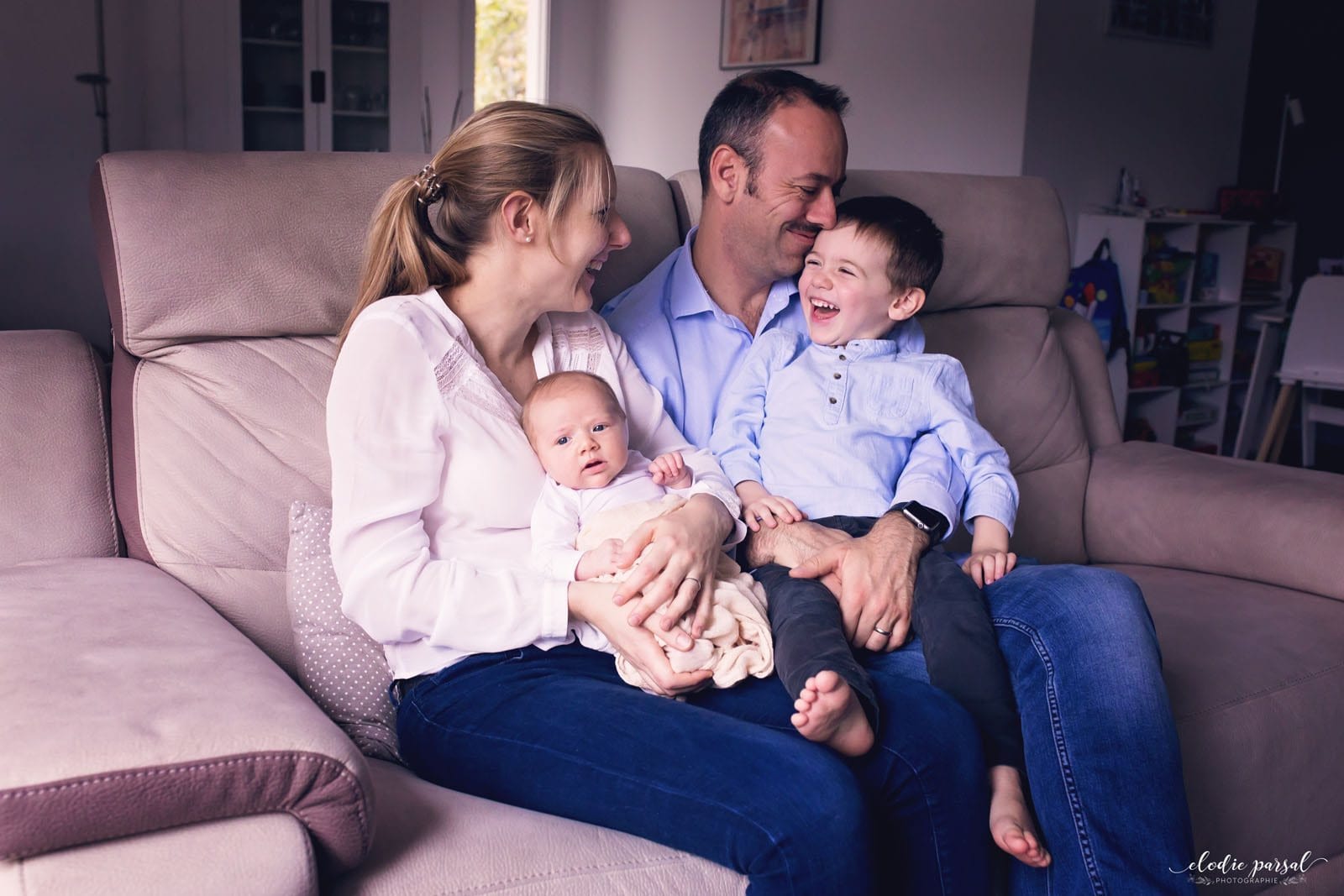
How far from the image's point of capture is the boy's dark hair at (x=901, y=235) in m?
1.72

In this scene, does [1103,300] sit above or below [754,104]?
below

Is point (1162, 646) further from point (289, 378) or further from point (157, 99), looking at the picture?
point (157, 99)

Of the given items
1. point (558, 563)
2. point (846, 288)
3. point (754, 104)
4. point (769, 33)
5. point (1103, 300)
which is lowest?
point (558, 563)

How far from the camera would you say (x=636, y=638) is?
130 cm

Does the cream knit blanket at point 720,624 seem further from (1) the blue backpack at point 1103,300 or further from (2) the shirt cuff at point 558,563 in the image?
(1) the blue backpack at point 1103,300

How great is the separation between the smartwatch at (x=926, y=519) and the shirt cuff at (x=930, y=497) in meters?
0.01

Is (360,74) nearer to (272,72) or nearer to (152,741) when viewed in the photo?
(272,72)

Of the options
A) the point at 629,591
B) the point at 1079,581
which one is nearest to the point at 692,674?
the point at 629,591


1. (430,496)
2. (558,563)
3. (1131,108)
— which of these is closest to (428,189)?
(430,496)

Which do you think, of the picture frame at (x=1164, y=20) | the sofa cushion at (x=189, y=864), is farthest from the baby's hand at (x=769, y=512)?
the picture frame at (x=1164, y=20)

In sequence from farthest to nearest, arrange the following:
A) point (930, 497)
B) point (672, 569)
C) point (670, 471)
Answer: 1. point (930, 497)
2. point (670, 471)
3. point (672, 569)

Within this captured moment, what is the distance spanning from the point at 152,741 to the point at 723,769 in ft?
1.70

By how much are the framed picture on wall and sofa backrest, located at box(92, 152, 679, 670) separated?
437 cm

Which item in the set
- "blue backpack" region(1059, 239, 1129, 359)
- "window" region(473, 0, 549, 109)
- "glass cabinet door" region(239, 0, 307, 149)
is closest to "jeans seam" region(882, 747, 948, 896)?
"blue backpack" region(1059, 239, 1129, 359)
